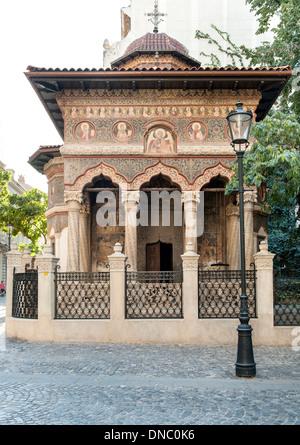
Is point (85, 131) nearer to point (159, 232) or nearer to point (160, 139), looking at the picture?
point (160, 139)

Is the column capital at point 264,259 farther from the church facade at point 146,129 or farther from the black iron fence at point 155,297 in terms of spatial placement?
the church facade at point 146,129

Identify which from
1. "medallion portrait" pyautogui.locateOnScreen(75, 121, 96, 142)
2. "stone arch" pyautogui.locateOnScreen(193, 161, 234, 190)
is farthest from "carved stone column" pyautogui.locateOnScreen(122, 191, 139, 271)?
"medallion portrait" pyautogui.locateOnScreen(75, 121, 96, 142)

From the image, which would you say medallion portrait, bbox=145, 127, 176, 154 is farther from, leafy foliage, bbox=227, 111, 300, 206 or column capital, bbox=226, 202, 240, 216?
column capital, bbox=226, 202, 240, 216

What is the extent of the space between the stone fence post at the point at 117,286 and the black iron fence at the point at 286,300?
11.8ft

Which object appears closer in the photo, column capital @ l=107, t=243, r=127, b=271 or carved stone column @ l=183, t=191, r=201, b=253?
column capital @ l=107, t=243, r=127, b=271

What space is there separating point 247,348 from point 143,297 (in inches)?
156

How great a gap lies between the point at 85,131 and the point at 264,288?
720cm

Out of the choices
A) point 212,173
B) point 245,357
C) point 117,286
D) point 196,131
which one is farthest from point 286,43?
point 245,357

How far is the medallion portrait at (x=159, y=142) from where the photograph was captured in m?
13.5

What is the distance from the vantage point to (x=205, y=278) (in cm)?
1024

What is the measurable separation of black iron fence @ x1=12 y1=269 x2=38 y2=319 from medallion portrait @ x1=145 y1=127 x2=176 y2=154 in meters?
5.28

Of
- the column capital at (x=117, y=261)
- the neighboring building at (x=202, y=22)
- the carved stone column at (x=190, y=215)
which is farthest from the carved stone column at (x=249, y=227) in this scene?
the neighboring building at (x=202, y=22)

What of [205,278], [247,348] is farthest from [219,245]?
[247,348]

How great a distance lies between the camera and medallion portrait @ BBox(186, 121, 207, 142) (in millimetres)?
13461
